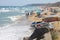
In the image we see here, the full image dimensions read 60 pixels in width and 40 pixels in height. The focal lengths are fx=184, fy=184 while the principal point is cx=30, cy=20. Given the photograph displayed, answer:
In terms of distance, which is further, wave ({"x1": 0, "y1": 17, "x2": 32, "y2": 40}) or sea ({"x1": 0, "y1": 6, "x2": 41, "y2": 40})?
sea ({"x1": 0, "y1": 6, "x2": 41, "y2": 40})

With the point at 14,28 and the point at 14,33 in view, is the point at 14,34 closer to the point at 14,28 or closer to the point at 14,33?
the point at 14,33

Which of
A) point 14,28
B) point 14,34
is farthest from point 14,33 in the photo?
point 14,28

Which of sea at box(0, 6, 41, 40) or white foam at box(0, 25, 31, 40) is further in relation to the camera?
sea at box(0, 6, 41, 40)

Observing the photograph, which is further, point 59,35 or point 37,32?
point 59,35

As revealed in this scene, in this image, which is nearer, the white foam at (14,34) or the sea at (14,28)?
the white foam at (14,34)

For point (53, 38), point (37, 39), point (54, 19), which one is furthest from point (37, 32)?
point (54, 19)

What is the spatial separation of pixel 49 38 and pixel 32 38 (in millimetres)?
647

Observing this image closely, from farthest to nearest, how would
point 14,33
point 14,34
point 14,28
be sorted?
point 14,28, point 14,33, point 14,34

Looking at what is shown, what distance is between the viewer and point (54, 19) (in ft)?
46.6

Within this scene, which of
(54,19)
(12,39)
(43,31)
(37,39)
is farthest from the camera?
(54,19)

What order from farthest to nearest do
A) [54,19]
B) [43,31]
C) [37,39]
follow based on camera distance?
[54,19] → [43,31] → [37,39]

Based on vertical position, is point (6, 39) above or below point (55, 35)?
below

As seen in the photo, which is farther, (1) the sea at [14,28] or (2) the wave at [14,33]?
(1) the sea at [14,28]

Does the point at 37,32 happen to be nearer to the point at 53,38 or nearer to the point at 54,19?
the point at 53,38
